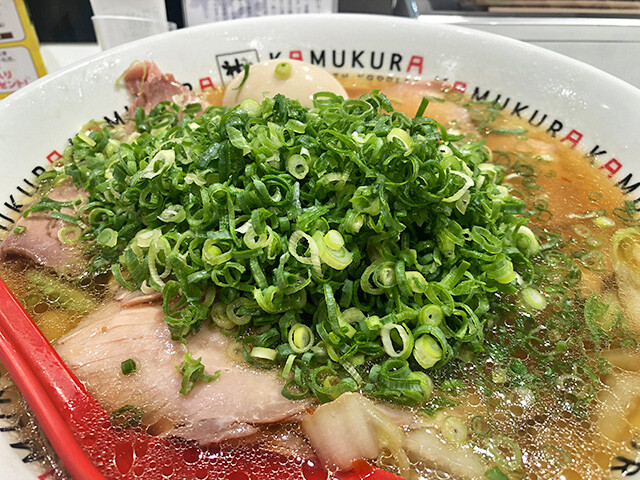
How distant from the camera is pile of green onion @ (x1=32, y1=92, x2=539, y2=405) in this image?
111cm

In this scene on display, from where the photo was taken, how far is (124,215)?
137 centimetres

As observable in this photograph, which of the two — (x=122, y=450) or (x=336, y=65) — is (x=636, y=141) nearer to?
(x=336, y=65)

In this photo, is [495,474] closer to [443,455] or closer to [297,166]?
[443,455]

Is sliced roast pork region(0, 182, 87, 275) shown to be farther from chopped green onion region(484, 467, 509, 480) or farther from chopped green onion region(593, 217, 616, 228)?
chopped green onion region(593, 217, 616, 228)

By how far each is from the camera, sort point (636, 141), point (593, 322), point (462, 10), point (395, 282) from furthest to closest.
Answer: point (462, 10) < point (636, 141) < point (593, 322) < point (395, 282)

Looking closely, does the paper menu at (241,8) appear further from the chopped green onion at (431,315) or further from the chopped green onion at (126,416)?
the chopped green onion at (126,416)

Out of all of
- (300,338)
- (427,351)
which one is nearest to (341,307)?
(300,338)

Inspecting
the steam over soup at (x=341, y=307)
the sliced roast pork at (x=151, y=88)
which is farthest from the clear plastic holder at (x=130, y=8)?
the steam over soup at (x=341, y=307)

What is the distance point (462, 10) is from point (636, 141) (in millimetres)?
1165

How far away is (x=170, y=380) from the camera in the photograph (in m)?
1.11

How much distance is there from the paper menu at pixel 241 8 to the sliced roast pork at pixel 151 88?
633mm

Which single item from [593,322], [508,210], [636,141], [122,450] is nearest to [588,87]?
[636,141]

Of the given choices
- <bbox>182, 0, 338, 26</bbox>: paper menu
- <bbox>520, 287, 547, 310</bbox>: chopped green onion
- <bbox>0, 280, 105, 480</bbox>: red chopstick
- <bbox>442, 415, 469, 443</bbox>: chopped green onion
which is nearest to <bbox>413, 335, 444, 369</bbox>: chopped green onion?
<bbox>442, 415, 469, 443</bbox>: chopped green onion

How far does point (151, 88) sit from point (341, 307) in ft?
4.34
